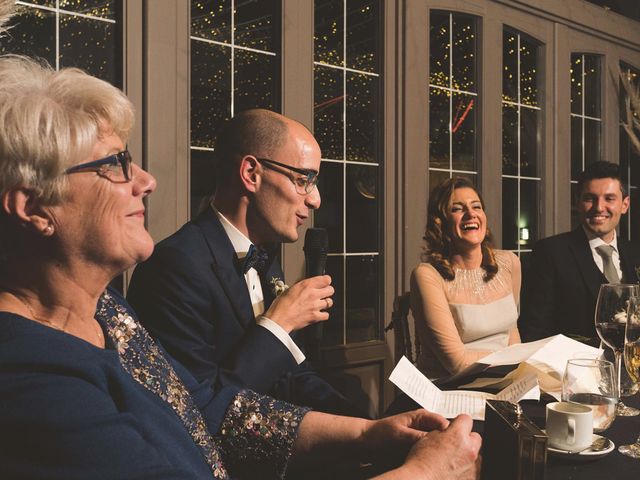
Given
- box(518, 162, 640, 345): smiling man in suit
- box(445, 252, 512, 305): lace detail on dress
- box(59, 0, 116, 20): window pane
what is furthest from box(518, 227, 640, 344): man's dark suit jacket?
box(59, 0, 116, 20): window pane

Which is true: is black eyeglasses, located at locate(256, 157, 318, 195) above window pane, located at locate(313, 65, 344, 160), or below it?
below

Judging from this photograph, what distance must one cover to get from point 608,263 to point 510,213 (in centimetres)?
112

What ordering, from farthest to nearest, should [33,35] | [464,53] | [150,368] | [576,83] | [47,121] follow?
[576,83] < [464,53] < [33,35] < [150,368] < [47,121]

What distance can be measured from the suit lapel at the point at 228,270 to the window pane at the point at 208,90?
3.64 feet

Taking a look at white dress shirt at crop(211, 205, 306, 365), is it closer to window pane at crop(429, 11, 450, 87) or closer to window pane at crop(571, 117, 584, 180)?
window pane at crop(429, 11, 450, 87)

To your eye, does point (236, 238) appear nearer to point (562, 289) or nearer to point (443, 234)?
point (443, 234)

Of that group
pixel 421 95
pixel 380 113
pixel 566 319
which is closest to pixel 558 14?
pixel 421 95

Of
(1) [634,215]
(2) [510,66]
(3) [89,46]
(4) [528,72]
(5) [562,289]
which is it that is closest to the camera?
(3) [89,46]

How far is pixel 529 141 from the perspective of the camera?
4402mm

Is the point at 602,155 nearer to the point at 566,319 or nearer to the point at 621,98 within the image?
the point at 621,98

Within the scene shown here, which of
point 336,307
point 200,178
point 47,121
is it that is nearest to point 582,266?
point 336,307

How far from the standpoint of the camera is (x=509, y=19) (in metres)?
4.13

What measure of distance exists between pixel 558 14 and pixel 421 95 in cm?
153

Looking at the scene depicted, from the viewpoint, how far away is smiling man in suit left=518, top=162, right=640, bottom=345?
3104mm
